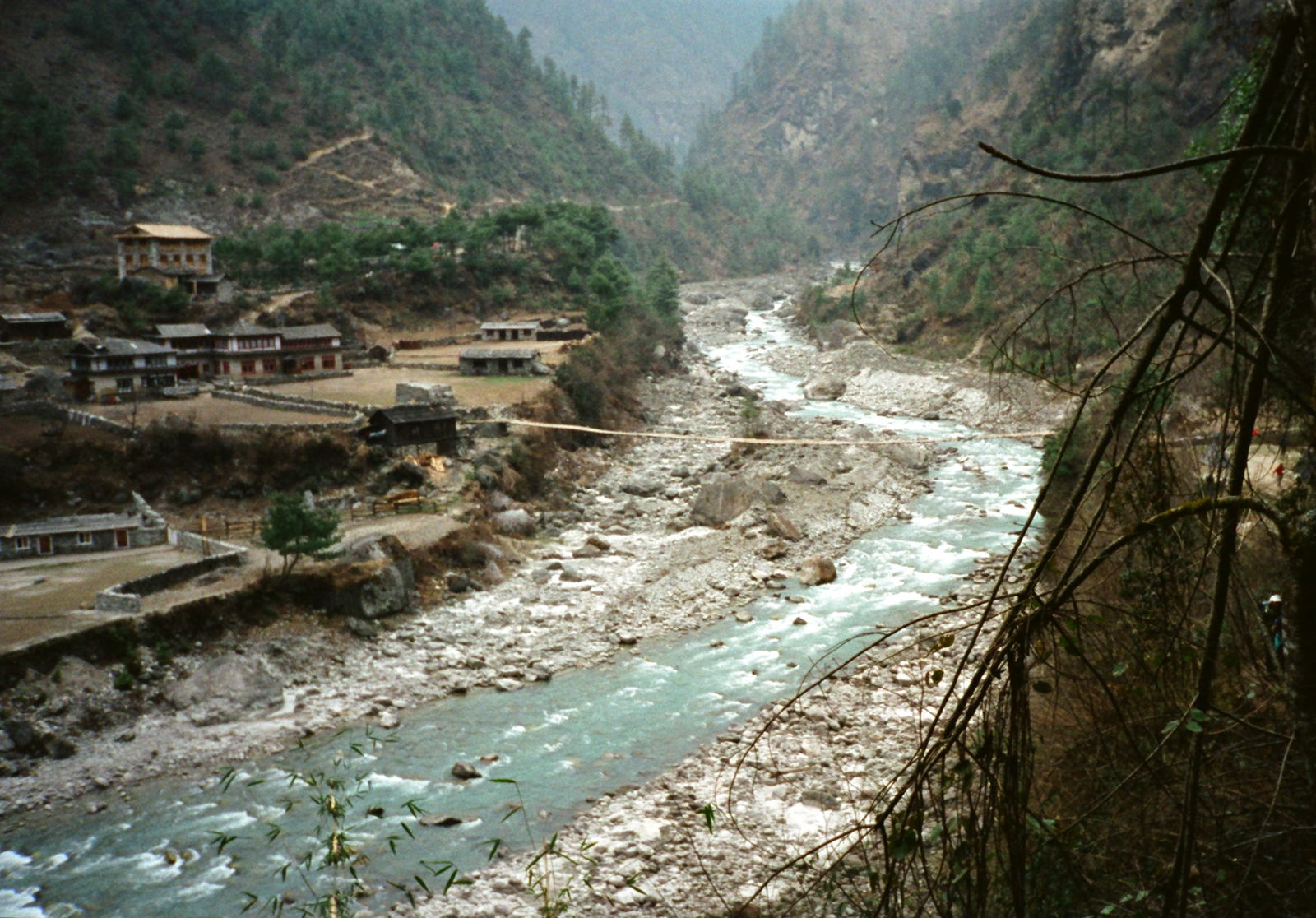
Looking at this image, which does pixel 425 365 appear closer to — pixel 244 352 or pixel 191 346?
pixel 244 352

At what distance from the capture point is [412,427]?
19.5m

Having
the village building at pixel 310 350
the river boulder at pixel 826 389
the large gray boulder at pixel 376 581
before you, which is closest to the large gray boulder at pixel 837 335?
the river boulder at pixel 826 389

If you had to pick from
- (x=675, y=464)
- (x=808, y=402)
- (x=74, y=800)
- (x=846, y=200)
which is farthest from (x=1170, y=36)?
(x=846, y=200)

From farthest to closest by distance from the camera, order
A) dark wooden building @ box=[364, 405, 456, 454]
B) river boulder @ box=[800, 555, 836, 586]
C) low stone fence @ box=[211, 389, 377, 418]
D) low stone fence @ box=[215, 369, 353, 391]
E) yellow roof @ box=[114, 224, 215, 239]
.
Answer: yellow roof @ box=[114, 224, 215, 239]
low stone fence @ box=[215, 369, 353, 391]
low stone fence @ box=[211, 389, 377, 418]
dark wooden building @ box=[364, 405, 456, 454]
river boulder @ box=[800, 555, 836, 586]

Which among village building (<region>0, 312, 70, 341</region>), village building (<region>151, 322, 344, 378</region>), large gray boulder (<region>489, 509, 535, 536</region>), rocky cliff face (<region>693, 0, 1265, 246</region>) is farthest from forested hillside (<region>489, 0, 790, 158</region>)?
large gray boulder (<region>489, 509, 535, 536</region>)

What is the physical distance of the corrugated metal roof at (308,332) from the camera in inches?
1038

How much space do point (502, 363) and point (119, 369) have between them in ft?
30.8

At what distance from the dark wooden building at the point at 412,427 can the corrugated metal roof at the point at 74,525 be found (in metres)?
4.65

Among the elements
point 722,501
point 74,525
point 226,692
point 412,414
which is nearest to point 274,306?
point 412,414

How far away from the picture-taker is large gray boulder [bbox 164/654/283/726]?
11719 mm

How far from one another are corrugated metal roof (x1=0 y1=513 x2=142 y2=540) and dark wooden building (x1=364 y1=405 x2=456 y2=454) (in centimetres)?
465

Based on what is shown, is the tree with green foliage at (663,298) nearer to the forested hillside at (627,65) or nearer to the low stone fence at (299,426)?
the low stone fence at (299,426)

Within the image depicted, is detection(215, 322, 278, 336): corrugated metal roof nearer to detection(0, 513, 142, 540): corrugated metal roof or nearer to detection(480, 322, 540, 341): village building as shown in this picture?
detection(480, 322, 540, 341): village building

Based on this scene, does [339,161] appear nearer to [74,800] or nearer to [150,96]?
[150,96]
